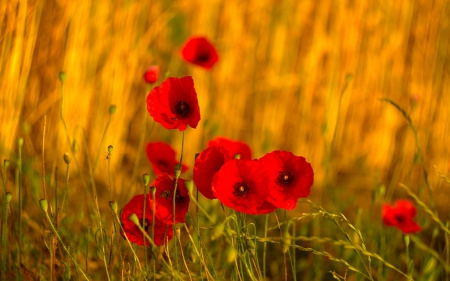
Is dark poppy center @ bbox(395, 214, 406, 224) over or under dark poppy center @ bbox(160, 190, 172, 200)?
under

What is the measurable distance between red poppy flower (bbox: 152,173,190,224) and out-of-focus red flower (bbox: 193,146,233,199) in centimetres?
5

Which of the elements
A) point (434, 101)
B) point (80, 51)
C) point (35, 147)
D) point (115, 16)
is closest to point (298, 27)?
point (434, 101)

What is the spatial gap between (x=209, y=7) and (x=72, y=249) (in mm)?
1282

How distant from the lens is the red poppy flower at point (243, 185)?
73 centimetres

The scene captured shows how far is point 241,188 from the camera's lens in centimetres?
76

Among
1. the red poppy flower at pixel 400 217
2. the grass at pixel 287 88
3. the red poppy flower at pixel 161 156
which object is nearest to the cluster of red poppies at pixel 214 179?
the red poppy flower at pixel 161 156

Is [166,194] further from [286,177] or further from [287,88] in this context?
[287,88]

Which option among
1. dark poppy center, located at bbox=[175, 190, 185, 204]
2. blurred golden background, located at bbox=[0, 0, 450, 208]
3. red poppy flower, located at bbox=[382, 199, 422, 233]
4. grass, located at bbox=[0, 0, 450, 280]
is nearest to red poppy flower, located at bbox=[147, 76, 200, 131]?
dark poppy center, located at bbox=[175, 190, 185, 204]

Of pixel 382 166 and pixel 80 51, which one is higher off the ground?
pixel 80 51

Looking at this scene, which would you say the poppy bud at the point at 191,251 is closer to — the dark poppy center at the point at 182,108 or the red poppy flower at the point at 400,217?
the dark poppy center at the point at 182,108

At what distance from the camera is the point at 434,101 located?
206 centimetres

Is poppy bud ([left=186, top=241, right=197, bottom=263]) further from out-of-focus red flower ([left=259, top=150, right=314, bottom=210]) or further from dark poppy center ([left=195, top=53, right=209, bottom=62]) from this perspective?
dark poppy center ([left=195, top=53, right=209, bottom=62])

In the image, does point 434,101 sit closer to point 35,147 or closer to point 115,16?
point 115,16

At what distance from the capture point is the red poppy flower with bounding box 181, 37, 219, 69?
147 centimetres
